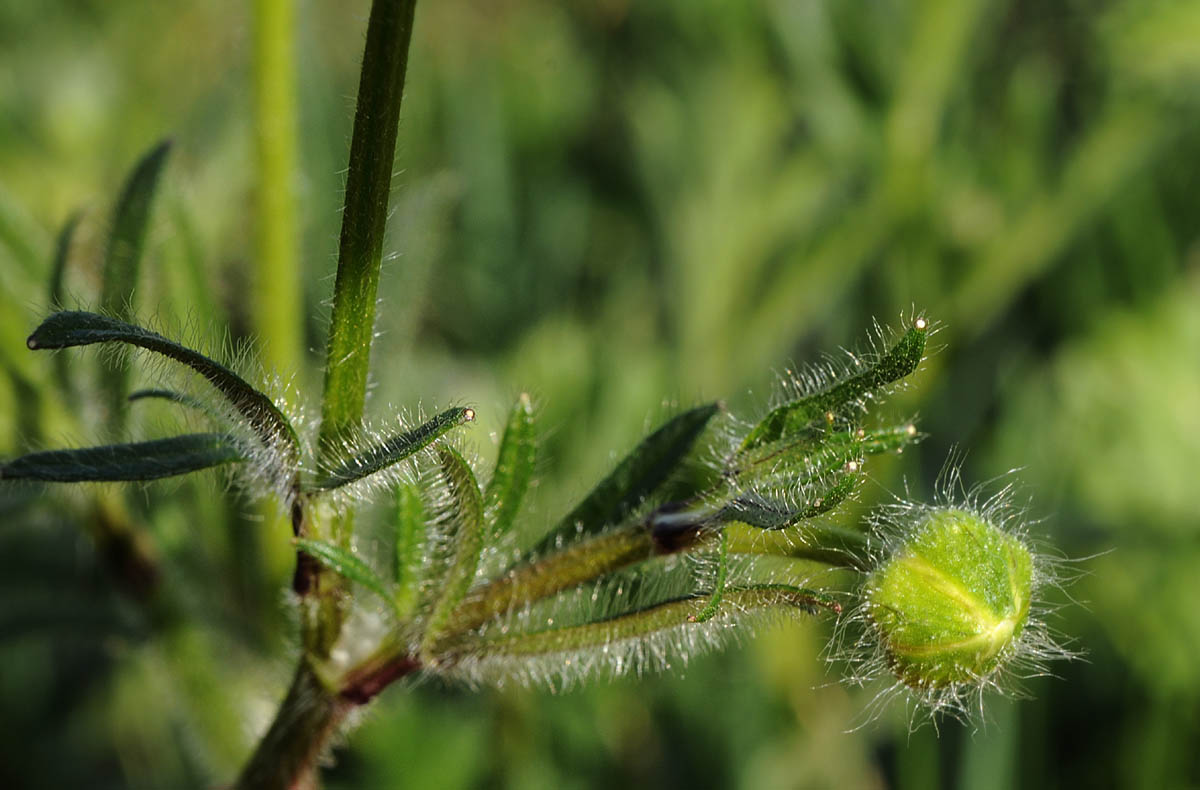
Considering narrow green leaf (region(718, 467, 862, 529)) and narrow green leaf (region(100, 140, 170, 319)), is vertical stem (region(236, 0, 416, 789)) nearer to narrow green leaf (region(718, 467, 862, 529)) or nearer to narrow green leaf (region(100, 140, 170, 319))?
narrow green leaf (region(718, 467, 862, 529))

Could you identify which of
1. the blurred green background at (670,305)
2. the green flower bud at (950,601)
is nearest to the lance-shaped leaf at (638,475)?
the green flower bud at (950,601)

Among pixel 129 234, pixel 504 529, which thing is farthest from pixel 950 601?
pixel 129 234

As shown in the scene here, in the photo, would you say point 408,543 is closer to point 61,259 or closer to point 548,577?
point 548,577

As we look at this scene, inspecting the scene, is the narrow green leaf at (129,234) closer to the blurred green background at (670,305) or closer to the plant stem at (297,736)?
the blurred green background at (670,305)

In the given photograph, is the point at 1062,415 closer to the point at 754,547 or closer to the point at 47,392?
the point at 754,547

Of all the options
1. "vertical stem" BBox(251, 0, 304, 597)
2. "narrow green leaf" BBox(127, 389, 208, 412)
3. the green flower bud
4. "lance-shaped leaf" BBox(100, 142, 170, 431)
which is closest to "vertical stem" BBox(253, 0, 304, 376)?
"vertical stem" BBox(251, 0, 304, 597)

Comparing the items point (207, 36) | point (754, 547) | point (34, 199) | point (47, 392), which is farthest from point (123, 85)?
point (754, 547)
